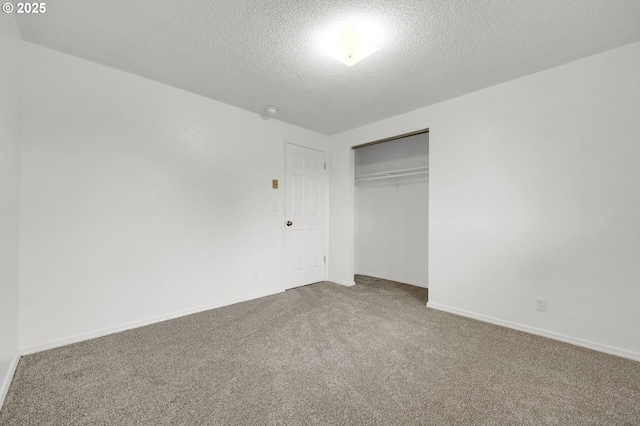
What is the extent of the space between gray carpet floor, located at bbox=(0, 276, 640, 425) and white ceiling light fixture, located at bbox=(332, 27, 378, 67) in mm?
2340

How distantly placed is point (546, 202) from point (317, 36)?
2.50 metres

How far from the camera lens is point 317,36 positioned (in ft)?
6.60

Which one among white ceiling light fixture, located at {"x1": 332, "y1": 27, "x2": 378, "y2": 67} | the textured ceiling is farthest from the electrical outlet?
white ceiling light fixture, located at {"x1": 332, "y1": 27, "x2": 378, "y2": 67}

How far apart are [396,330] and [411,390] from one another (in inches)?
35.7

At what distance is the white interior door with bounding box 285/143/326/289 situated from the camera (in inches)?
155

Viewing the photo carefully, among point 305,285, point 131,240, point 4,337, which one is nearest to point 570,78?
point 305,285

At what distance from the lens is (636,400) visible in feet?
5.17

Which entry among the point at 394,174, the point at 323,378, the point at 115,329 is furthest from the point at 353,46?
the point at 115,329

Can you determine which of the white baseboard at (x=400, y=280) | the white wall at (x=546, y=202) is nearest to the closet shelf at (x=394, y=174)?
the white wall at (x=546, y=202)

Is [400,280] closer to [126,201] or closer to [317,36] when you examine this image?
[317,36]

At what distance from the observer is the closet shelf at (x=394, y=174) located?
13.5ft

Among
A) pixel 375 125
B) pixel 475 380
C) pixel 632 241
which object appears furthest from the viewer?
pixel 375 125

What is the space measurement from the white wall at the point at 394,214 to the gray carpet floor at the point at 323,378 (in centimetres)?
172

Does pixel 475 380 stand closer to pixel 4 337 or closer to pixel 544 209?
pixel 544 209
